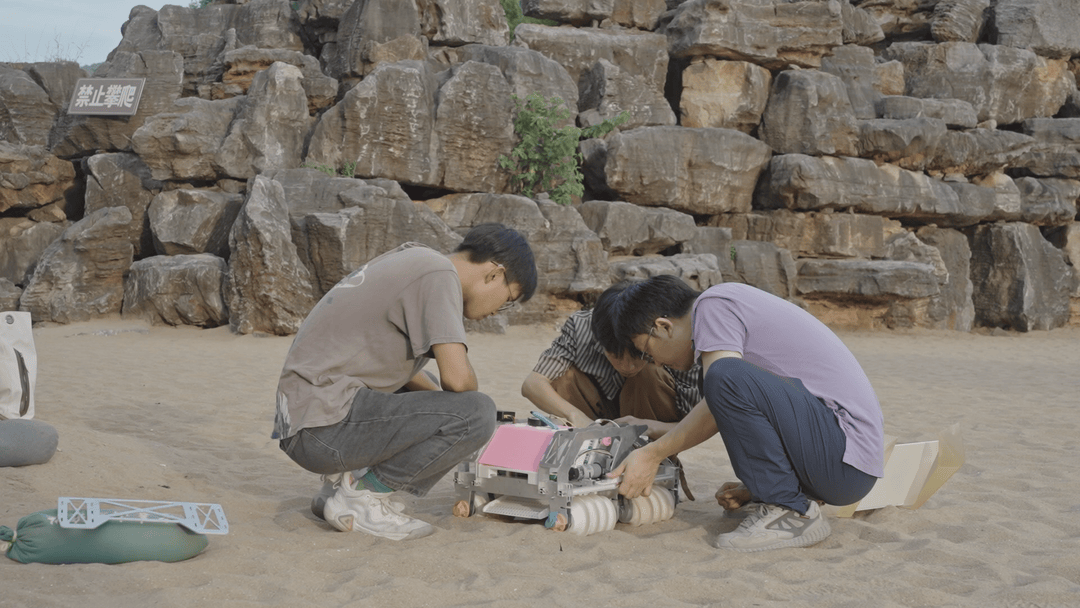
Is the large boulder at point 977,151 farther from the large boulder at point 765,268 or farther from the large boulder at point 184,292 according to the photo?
the large boulder at point 184,292

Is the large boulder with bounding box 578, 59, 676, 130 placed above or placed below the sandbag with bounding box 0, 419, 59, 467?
above

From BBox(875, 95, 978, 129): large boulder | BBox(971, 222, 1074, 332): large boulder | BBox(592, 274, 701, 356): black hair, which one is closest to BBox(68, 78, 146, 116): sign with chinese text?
BBox(592, 274, 701, 356): black hair

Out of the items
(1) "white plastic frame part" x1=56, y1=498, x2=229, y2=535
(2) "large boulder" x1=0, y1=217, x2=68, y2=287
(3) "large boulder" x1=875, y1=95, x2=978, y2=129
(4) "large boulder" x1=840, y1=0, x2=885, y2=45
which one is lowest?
(2) "large boulder" x1=0, y1=217, x2=68, y2=287

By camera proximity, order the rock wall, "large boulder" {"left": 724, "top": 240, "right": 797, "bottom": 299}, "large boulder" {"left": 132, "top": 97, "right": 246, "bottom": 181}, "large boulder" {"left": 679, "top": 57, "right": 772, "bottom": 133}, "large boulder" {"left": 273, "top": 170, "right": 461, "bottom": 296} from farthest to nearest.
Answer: "large boulder" {"left": 679, "top": 57, "right": 772, "bottom": 133} < "large boulder" {"left": 724, "top": 240, "right": 797, "bottom": 299} < "large boulder" {"left": 132, "top": 97, "right": 246, "bottom": 181} < the rock wall < "large boulder" {"left": 273, "top": 170, "right": 461, "bottom": 296}

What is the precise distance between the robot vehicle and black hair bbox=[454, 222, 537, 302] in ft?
1.78

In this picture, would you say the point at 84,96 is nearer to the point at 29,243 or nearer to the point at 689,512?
the point at 29,243

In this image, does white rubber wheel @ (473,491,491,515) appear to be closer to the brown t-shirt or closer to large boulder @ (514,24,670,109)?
the brown t-shirt

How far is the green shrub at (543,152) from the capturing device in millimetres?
12828

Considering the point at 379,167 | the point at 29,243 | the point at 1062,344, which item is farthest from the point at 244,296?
the point at 1062,344

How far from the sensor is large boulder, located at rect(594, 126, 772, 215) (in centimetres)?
1384

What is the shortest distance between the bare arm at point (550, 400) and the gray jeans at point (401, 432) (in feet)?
2.30

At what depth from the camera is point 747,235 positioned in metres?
15.2

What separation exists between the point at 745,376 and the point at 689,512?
0.98 m

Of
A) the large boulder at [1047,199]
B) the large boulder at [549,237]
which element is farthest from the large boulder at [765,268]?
the large boulder at [1047,199]
